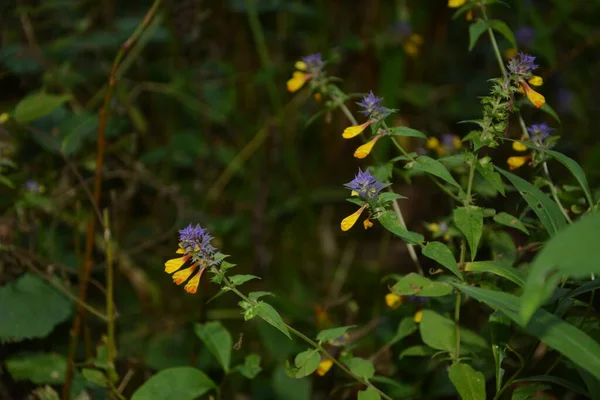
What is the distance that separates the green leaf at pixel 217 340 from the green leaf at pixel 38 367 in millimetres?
325

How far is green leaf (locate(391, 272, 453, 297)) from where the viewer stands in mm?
831

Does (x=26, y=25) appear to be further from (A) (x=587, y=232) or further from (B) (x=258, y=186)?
(A) (x=587, y=232)

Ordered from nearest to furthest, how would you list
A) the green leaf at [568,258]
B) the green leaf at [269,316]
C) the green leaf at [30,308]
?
the green leaf at [568,258] → the green leaf at [269,316] → the green leaf at [30,308]

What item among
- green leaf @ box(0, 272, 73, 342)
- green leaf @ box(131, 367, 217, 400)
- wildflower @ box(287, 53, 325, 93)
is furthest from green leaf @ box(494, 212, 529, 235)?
green leaf @ box(0, 272, 73, 342)

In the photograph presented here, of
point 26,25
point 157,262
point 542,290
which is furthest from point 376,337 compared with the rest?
point 26,25

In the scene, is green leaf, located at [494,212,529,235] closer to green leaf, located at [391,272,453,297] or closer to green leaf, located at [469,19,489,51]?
green leaf, located at [391,272,453,297]

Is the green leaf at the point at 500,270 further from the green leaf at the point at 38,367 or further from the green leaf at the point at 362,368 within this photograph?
the green leaf at the point at 38,367

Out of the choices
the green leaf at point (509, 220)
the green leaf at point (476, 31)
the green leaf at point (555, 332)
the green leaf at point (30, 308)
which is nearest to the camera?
the green leaf at point (555, 332)

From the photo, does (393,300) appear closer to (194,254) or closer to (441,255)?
(441,255)

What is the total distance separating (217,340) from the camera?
1034 mm

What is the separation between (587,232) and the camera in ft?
1.68

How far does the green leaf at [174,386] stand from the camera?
909 mm

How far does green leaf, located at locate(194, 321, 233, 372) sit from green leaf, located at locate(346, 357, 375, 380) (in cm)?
21

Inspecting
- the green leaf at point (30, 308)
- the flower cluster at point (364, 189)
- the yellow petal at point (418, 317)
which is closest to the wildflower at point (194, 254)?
the flower cluster at point (364, 189)
